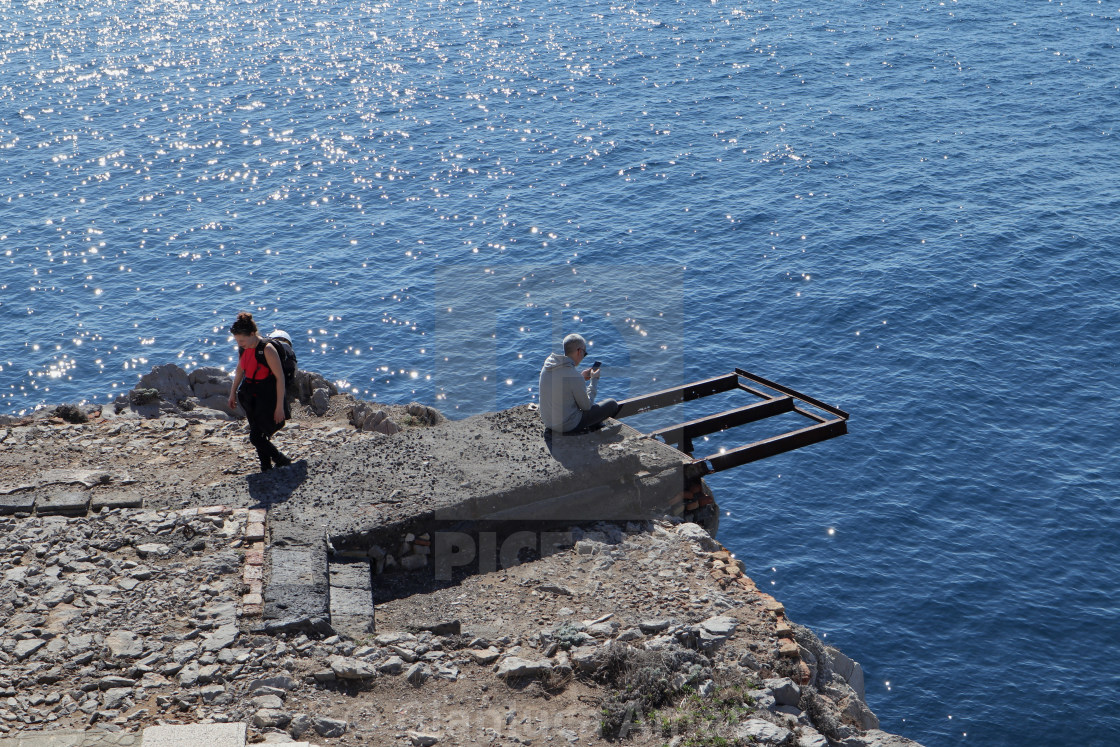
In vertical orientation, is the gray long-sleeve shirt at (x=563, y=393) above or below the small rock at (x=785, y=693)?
above

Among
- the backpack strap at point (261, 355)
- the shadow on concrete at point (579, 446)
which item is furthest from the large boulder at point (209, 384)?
the shadow on concrete at point (579, 446)

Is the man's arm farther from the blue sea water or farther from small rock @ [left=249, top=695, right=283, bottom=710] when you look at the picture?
the blue sea water

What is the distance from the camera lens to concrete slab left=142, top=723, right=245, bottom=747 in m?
9.84

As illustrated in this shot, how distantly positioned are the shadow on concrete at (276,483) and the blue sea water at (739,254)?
12355 millimetres

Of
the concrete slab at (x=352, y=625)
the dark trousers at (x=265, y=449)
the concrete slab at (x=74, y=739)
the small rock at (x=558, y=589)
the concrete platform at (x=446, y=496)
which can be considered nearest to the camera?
the concrete slab at (x=74, y=739)

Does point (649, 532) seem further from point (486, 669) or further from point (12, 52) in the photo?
point (12, 52)

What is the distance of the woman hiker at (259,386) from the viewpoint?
1503 centimetres

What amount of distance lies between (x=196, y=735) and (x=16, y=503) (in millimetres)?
6276

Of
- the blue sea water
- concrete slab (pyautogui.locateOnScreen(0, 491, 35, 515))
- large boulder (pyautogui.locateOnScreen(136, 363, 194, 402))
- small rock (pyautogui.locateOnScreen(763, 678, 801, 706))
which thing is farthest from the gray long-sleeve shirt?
large boulder (pyautogui.locateOnScreen(136, 363, 194, 402))

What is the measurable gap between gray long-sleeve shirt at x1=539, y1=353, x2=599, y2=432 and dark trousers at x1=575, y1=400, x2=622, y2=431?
9cm

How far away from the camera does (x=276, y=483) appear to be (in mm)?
15156

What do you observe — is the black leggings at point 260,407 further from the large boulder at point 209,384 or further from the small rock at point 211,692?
the large boulder at point 209,384

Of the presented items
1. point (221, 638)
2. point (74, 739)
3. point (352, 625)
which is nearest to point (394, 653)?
point (352, 625)

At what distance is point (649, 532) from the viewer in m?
15.2
